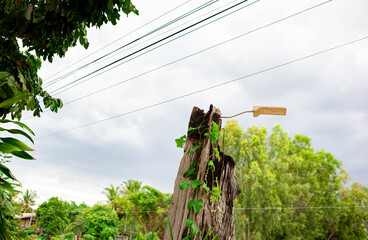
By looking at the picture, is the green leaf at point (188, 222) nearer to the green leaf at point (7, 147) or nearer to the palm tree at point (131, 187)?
the green leaf at point (7, 147)

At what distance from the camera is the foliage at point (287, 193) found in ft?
56.7

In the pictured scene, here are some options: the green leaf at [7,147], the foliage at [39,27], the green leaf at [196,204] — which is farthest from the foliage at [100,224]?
the green leaf at [196,204]

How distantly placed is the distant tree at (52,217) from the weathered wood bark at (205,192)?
452 inches

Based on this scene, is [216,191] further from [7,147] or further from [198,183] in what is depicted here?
[7,147]

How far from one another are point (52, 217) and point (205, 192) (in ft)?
39.3

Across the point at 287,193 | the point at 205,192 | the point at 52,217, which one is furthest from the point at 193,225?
the point at 287,193

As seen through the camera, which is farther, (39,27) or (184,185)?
(39,27)

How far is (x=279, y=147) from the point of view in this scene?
65.6 feet

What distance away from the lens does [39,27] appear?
346 cm

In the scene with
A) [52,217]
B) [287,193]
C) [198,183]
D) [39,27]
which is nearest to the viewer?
[198,183]

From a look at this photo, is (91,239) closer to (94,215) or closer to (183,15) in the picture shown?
(94,215)

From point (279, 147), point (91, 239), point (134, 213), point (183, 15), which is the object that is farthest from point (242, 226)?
point (183, 15)

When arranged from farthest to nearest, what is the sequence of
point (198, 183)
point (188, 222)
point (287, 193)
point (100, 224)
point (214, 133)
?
1. point (287, 193)
2. point (100, 224)
3. point (214, 133)
4. point (198, 183)
5. point (188, 222)

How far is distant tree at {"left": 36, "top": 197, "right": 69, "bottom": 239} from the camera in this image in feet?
37.6
